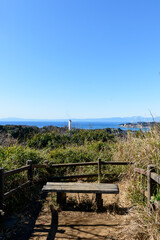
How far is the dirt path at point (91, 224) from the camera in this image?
3.13 metres

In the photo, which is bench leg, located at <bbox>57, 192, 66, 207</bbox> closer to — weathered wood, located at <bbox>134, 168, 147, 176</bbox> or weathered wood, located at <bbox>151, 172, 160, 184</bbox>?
weathered wood, located at <bbox>134, 168, 147, 176</bbox>

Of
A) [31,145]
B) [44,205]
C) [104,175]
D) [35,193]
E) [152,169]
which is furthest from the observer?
[31,145]

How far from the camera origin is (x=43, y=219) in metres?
3.82

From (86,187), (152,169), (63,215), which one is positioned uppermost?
(152,169)

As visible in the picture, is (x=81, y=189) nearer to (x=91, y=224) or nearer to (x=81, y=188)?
(x=81, y=188)

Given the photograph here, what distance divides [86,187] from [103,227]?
0.88 metres

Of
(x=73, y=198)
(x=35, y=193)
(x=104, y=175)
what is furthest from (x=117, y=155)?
(x=35, y=193)

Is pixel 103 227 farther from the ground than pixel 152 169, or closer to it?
closer to it

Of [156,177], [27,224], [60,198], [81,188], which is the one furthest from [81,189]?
[156,177]

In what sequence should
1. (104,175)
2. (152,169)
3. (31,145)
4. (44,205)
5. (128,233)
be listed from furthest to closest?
(31,145) → (104,175) → (44,205) → (152,169) → (128,233)

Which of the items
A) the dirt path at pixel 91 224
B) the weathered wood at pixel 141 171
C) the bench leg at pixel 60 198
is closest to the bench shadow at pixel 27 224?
the dirt path at pixel 91 224

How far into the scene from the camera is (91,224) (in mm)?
3609

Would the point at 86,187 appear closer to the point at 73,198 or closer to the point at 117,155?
the point at 73,198

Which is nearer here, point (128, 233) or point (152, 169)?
point (128, 233)
